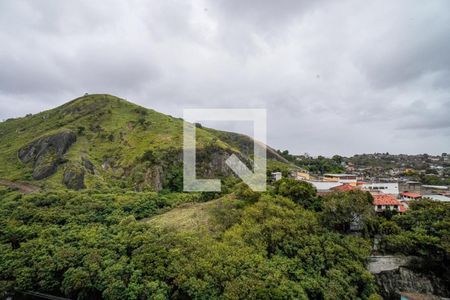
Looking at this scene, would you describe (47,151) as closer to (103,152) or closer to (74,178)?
(103,152)

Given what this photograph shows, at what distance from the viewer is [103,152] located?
180ft

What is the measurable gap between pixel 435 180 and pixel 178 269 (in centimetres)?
6563

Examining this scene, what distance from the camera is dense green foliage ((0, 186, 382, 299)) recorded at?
671 inches

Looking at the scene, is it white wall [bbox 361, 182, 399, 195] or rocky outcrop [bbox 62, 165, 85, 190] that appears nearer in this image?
white wall [bbox 361, 182, 399, 195]

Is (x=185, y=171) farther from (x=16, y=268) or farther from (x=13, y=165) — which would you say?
(x=13, y=165)

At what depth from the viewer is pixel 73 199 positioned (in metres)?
32.2

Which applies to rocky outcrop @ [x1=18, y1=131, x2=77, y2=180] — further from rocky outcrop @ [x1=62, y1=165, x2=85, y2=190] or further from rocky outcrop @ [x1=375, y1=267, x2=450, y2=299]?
rocky outcrop @ [x1=375, y1=267, x2=450, y2=299]

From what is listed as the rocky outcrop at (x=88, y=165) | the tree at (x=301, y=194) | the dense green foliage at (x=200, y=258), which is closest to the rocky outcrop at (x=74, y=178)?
the rocky outcrop at (x=88, y=165)

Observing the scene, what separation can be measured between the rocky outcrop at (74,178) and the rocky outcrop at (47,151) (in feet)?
15.8

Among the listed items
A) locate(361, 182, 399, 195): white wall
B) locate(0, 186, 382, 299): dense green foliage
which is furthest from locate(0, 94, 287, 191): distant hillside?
locate(361, 182, 399, 195): white wall

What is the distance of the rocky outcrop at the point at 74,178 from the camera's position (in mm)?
41188

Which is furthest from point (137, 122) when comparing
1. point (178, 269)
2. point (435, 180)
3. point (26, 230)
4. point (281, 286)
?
point (435, 180)

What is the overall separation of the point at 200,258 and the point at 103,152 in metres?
44.6

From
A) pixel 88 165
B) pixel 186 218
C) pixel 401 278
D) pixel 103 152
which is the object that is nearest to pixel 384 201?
pixel 401 278
